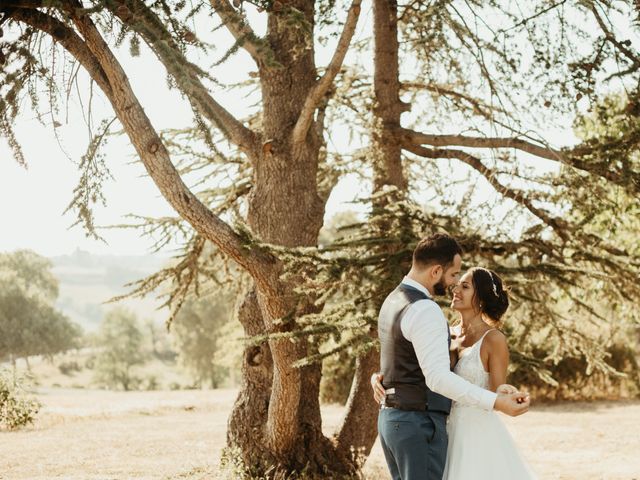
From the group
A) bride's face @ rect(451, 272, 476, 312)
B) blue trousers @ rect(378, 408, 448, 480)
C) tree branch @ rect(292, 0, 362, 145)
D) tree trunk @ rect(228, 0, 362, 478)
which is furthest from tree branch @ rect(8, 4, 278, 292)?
blue trousers @ rect(378, 408, 448, 480)

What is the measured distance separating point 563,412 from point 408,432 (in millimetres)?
15426

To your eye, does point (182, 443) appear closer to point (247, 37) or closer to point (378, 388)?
point (247, 37)

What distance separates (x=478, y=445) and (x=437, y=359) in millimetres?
1048

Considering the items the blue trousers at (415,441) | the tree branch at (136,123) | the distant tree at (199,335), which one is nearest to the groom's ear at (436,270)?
the blue trousers at (415,441)

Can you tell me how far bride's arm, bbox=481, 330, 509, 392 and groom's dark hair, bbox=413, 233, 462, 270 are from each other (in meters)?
0.67

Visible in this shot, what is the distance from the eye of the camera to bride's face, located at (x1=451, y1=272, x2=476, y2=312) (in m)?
4.71

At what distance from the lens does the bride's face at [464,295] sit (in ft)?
15.4

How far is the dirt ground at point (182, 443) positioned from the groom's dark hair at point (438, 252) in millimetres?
5649

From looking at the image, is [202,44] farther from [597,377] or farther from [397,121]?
[597,377]

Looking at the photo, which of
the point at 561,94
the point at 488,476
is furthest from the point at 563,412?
the point at 488,476

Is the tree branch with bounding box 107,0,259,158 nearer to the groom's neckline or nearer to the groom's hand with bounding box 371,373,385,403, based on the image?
the groom's neckline

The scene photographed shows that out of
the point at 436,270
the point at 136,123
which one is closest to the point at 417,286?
the point at 436,270

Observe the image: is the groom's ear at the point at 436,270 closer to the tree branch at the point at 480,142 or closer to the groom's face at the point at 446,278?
the groom's face at the point at 446,278

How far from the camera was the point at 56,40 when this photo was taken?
19.5 feet
